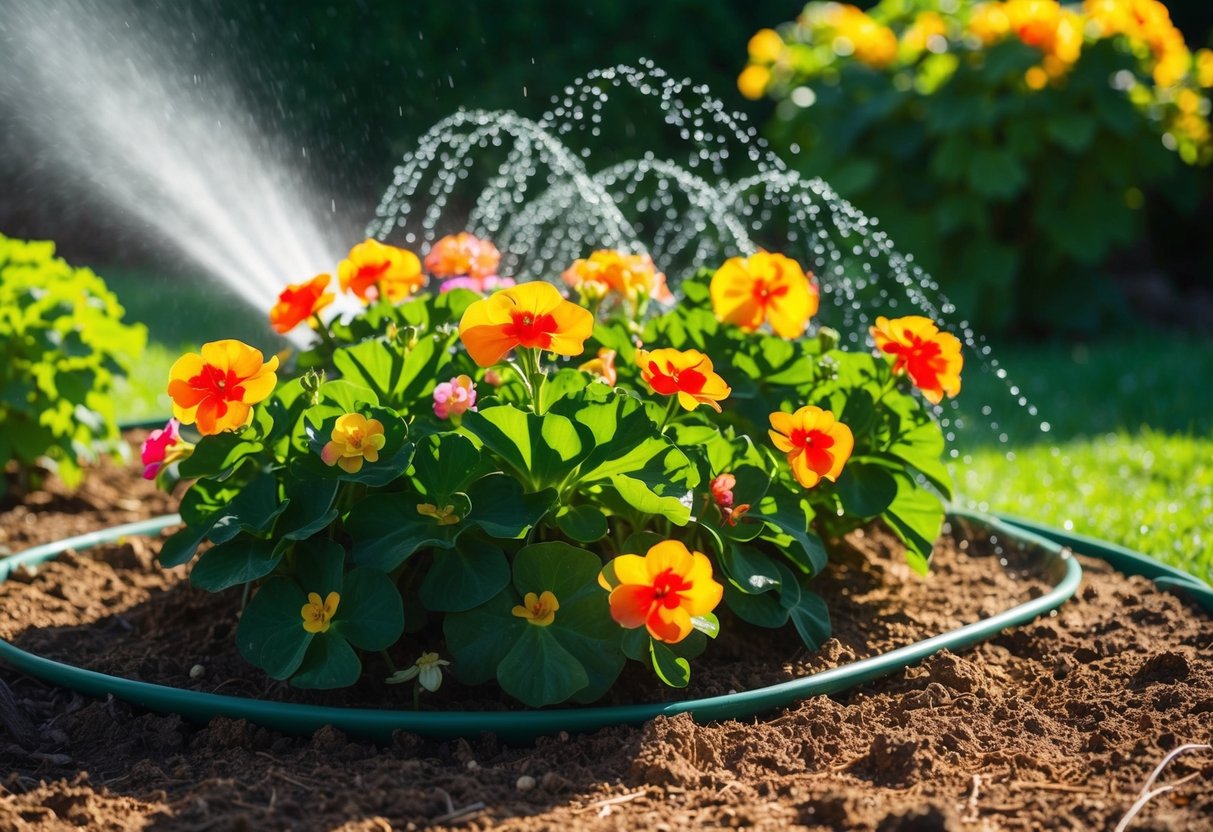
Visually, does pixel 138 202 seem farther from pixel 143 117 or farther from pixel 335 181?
pixel 335 181

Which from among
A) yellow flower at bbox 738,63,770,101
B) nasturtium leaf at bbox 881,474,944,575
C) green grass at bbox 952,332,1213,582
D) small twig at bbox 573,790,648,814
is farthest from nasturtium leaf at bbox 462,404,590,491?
yellow flower at bbox 738,63,770,101

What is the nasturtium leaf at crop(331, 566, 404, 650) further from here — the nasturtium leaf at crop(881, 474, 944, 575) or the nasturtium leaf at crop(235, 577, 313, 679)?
the nasturtium leaf at crop(881, 474, 944, 575)

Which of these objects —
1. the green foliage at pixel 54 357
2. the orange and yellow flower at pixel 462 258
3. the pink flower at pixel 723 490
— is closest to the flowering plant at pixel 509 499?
the pink flower at pixel 723 490

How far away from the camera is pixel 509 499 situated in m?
1.96

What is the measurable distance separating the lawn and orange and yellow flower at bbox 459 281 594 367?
5.54 ft

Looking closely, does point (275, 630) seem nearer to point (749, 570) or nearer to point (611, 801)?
point (611, 801)

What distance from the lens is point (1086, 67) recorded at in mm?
5492

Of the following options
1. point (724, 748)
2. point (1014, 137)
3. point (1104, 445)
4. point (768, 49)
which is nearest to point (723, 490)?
point (724, 748)

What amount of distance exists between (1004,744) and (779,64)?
484 cm

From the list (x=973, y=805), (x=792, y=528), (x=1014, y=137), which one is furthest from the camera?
(x=1014, y=137)

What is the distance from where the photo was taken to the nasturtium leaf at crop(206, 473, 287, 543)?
199 cm

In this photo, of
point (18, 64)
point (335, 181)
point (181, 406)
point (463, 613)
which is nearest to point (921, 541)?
point (463, 613)

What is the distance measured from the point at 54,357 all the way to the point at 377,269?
114 centimetres

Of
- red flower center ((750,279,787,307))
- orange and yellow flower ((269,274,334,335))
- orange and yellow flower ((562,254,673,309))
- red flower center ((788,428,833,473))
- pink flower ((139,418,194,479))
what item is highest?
orange and yellow flower ((269,274,334,335))
